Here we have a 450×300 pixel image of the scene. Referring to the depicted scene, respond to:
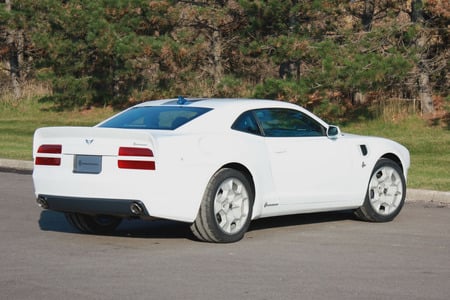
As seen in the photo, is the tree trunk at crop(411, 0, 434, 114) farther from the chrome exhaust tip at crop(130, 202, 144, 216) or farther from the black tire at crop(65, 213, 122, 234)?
the chrome exhaust tip at crop(130, 202, 144, 216)

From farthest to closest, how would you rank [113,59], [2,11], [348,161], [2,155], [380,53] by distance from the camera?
[2,11] < [113,59] < [380,53] < [2,155] < [348,161]

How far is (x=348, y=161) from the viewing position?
1130 centimetres

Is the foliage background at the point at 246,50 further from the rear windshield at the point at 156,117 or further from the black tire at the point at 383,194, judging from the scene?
the rear windshield at the point at 156,117

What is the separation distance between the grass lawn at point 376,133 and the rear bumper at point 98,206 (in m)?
6.31

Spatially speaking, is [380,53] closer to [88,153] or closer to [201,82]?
[201,82]

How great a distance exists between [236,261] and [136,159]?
1386mm

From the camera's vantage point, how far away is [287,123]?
1102 centimetres

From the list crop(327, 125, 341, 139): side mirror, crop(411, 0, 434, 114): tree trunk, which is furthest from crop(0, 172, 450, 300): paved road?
crop(411, 0, 434, 114): tree trunk

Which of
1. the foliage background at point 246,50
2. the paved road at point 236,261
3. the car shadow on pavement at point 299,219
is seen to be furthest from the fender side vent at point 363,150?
the foliage background at point 246,50

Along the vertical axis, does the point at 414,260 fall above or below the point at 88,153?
below

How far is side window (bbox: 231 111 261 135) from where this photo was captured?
1042 cm

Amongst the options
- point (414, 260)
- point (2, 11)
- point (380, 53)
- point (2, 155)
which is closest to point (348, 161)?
point (414, 260)

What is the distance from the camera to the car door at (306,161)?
1059 cm

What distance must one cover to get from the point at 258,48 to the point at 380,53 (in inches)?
134
